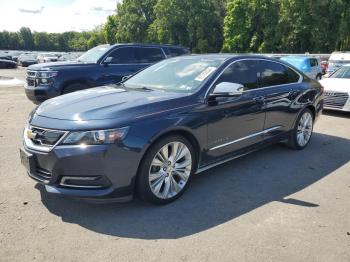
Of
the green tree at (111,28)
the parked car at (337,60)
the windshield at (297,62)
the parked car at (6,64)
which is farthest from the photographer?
the green tree at (111,28)

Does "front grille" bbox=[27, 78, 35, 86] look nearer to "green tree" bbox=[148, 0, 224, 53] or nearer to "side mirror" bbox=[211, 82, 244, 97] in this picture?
"side mirror" bbox=[211, 82, 244, 97]

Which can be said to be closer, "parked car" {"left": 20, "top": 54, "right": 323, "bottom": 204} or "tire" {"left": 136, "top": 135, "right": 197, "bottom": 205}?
"parked car" {"left": 20, "top": 54, "right": 323, "bottom": 204}

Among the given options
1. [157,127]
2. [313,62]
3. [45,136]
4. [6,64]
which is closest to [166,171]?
[157,127]

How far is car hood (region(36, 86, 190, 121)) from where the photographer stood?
150 inches

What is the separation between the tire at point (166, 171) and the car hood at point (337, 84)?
23.2 feet

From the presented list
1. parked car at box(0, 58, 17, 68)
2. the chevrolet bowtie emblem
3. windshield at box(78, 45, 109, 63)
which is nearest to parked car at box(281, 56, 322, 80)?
windshield at box(78, 45, 109, 63)

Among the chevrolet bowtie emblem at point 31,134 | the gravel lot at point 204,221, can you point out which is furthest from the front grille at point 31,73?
the chevrolet bowtie emblem at point 31,134

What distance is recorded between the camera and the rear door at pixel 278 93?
5504 millimetres

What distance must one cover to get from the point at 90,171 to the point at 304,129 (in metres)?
4.24

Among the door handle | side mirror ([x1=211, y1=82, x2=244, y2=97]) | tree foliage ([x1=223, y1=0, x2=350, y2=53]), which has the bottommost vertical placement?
the door handle

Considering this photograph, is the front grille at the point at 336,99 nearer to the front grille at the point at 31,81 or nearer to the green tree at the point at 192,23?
the front grille at the point at 31,81

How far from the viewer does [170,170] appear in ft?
13.7

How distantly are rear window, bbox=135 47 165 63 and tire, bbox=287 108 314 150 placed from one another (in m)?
5.33

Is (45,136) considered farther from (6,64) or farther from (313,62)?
(6,64)
